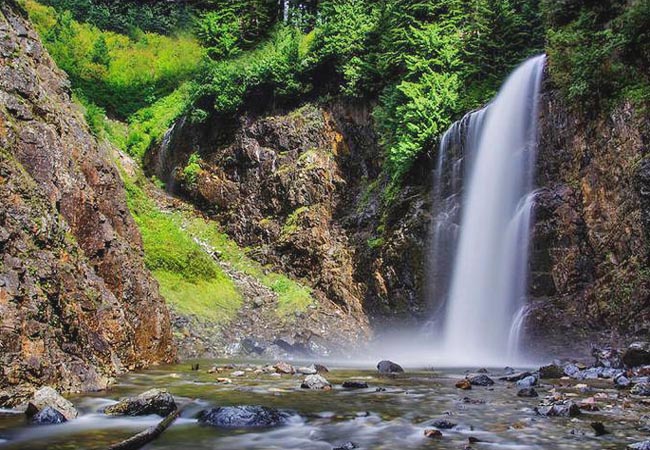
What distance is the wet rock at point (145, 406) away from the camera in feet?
24.3

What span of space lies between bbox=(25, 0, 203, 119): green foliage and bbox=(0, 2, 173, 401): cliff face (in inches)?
956

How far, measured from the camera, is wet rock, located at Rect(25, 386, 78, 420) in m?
6.85

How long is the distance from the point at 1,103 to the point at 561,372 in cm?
1362

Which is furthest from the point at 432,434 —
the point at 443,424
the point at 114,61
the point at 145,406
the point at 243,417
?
the point at 114,61

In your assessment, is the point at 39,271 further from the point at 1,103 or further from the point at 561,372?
the point at 561,372

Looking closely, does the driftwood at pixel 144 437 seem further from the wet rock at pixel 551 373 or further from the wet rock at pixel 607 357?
the wet rock at pixel 607 357

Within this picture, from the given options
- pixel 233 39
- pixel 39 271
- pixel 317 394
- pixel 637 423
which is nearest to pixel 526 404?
pixel 637 423

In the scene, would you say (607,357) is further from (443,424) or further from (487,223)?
(443,424)

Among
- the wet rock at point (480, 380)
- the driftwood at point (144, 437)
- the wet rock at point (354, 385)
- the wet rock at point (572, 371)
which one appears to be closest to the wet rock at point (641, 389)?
the wet rock at point (572, 371)

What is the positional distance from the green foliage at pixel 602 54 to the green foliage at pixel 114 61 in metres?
30.3

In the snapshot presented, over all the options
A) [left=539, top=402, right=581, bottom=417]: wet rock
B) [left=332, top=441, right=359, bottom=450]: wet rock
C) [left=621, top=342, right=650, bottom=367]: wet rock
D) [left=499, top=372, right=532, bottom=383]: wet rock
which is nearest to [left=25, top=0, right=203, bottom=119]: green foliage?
[left=499, top=372, right=532, bottom=383]: wet rock

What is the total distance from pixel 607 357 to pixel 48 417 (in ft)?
42.3

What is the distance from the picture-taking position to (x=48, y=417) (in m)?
6.71

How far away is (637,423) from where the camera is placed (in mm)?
6875
